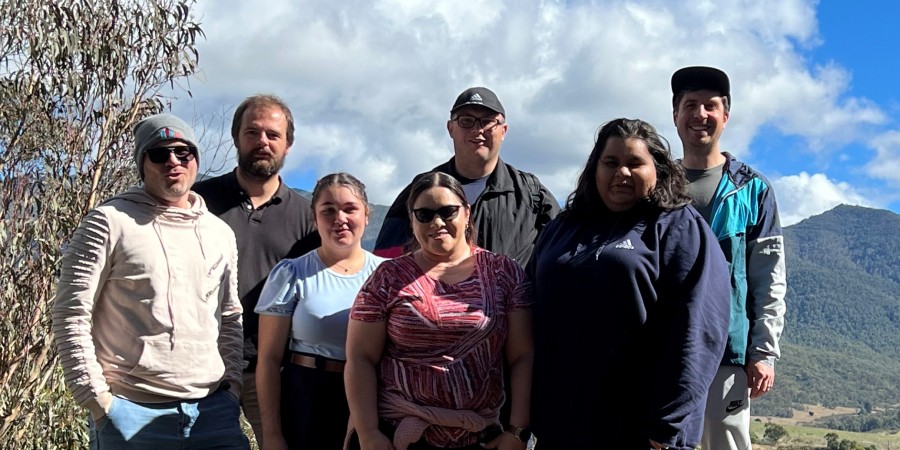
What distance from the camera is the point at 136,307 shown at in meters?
2.88

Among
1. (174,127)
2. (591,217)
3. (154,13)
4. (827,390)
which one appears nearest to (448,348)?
(591,217)

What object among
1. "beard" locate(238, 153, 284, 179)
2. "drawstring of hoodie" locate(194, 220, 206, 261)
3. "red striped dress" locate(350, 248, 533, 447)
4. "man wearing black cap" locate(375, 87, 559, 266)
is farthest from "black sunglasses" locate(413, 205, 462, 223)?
"beard" locate(238, 153, 284, 179)

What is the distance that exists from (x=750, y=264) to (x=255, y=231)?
78.7 inches

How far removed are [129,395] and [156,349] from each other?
0.17 m

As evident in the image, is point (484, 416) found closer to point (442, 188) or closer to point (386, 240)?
point (442, 188)

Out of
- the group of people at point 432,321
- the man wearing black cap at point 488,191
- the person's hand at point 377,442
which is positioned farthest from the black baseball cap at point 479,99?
the person's hand at point 377,442

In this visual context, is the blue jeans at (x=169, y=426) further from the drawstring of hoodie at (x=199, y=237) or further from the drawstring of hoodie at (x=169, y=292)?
the drawstring of hoodie at (x=199, y=237)

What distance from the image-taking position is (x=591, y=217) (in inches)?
115

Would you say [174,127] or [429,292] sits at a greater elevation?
[174,127]

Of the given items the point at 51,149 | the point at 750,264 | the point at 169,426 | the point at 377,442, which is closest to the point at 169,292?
the point at 169,426

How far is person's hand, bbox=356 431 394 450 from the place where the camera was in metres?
2.79

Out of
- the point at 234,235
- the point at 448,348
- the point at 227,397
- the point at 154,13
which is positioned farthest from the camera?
the point at 154,13

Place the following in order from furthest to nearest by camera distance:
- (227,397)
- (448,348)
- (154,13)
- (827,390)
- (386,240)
A: (827,390) < (154,13) < (386,240) < (227,397) < (448,348)

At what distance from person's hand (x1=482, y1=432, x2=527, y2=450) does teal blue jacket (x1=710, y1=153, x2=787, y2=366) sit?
1.02 m
